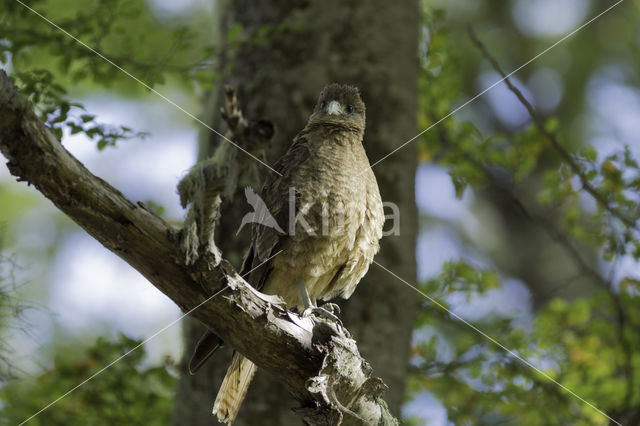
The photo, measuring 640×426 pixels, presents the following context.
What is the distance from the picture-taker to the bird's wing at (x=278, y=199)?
3436mm

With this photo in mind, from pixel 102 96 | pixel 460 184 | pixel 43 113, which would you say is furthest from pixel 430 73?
pixel 102 96

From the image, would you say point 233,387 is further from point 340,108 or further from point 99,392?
point 99,392

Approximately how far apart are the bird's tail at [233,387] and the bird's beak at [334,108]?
1665mm

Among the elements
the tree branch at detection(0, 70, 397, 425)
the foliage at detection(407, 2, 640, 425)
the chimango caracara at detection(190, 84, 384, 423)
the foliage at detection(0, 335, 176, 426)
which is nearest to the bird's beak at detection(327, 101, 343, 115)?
the chimango caracara at detection(190, 84, 384, 423)

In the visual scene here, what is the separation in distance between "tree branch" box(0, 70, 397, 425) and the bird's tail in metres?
0.88

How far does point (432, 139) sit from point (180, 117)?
5548 mm

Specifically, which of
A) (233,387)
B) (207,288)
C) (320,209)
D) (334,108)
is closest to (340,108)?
(334,108)

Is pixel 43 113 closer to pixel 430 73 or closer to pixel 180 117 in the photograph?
pixel 430 73

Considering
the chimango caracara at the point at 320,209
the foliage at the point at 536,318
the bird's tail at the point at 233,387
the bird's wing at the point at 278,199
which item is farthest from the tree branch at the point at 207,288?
the foliage at the point at 536,318

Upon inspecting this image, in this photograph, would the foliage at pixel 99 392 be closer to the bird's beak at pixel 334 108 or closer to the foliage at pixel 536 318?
the foliage at pixel 536 318

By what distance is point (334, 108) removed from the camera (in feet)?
10.6

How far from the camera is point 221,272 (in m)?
2.73

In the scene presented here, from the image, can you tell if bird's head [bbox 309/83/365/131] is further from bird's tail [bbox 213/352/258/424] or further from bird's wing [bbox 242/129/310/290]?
bird's tail [bbox 213/352/258/424]

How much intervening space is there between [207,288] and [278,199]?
36.0 inches
